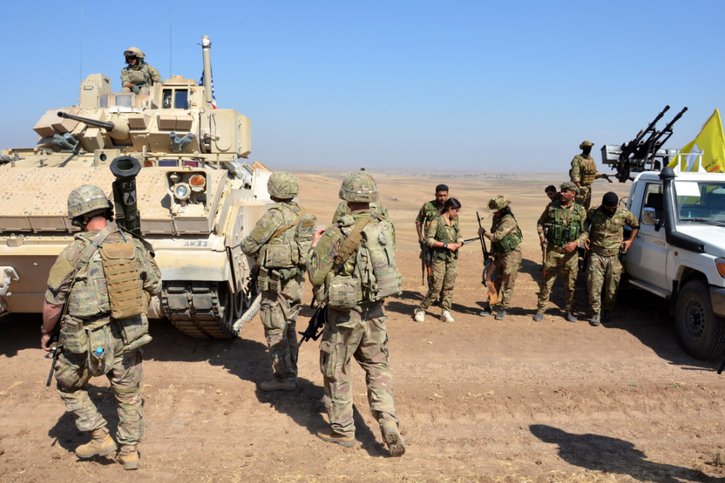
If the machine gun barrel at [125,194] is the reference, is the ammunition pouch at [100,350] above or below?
below

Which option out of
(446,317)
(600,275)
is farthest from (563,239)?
(446,317)

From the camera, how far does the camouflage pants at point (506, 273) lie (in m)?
8.35

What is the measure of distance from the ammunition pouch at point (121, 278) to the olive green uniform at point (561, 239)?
19.2 ft

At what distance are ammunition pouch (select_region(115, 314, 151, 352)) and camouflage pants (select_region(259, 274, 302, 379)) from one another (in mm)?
1514

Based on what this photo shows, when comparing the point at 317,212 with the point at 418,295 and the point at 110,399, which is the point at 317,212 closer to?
the point at 418,295

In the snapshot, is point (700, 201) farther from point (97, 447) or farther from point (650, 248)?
point (97, 447)

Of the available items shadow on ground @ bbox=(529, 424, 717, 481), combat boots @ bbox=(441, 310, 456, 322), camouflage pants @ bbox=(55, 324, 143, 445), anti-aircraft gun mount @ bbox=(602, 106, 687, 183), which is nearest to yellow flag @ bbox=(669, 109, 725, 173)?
anti-aircraft gun mount @ bbox=(602, 106, 687, 183)

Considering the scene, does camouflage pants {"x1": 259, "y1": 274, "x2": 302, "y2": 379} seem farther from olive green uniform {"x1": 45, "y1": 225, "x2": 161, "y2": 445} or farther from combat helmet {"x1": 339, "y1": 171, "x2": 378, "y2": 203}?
combat helmet {"x1": 339, "y1": 171, "x2": 378, "y2": 203}

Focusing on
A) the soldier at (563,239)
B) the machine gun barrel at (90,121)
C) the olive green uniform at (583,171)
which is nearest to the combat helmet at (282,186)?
the machine gun barrel at (90,121)

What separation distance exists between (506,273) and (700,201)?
2.64m

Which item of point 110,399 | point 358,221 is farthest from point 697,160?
point 110,399

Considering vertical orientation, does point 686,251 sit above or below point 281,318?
above

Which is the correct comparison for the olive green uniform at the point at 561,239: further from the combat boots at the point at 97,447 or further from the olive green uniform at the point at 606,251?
the combat boots at the point at 97,447

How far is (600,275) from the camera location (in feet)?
27.5
